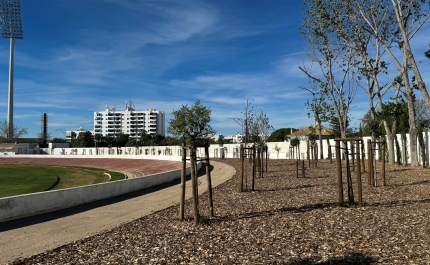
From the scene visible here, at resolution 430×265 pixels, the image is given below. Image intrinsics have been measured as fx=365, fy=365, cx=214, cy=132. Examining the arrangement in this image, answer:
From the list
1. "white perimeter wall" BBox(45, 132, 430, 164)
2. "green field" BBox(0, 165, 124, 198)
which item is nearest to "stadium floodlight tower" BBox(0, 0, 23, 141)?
Result: "white perimeter wall" BBox(45, 132, 430, 164)

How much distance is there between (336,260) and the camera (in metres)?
5.95

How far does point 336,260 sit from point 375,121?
1962cm

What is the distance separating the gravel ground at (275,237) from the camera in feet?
20.7

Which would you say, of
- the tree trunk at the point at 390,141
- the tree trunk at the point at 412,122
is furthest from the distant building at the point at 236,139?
the tree trunk at the point at 412,122

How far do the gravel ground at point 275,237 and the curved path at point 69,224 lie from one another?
0.80m

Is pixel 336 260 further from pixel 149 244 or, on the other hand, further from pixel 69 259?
pixel 69 259

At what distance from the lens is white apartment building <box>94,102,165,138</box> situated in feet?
556

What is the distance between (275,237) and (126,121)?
169 meters

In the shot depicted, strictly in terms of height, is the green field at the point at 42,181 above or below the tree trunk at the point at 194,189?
below

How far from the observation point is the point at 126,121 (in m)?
171

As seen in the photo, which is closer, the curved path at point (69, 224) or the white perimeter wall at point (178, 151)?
the curved path at point (69, 224)

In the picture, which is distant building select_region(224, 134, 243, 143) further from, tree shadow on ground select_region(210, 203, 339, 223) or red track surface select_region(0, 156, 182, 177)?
tree shadow on ground select_region(210, 203, 339, 223)

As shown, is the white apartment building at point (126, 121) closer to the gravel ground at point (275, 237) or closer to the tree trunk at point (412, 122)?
the tree trunk at point (412, 122)

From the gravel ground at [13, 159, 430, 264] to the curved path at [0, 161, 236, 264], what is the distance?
802 mm
